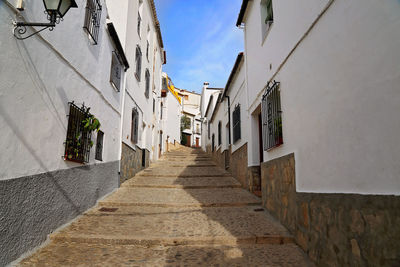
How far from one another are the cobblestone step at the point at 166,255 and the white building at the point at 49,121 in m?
0.37

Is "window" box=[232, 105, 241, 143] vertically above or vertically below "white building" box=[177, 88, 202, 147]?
below

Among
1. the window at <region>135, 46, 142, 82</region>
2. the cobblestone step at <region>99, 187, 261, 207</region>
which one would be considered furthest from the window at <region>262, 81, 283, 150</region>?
the window at <region>135, 46, 142, 82</region>

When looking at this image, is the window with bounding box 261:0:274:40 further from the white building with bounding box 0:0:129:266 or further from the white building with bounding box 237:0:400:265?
the white building with bounding box 0:0:129:266

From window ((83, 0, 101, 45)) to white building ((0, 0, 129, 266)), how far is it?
0.06 ft

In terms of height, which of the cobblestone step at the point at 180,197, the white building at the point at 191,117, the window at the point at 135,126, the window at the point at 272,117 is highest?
the white building at the point at 191,117

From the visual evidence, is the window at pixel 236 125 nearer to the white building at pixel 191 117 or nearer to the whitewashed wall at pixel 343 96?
the whitewashed wall at pixel 343 96

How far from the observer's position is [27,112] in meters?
3.46

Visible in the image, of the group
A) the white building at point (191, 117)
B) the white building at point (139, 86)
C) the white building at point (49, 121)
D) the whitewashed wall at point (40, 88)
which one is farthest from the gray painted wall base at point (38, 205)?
the white building at point (191, 117)

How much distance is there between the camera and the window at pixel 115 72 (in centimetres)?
746

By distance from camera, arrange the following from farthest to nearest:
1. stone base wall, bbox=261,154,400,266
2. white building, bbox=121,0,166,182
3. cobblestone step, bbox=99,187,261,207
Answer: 1. white building, bbox=121,0,166,182
2. cobblestone step, bbox=99,187,261,207
3. stone base wall, bbox=261,154,400,266

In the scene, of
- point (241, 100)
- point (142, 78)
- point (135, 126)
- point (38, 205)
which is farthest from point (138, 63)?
→ point (38, 205)

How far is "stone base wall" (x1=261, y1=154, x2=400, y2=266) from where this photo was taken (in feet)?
7.10

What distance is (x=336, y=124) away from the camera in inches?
120

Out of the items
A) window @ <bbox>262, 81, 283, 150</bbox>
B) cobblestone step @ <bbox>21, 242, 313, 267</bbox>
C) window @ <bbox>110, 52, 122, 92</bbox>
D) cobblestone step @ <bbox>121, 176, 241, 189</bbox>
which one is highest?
window @ <bbox>110, 52, 122, 92</bbox>
